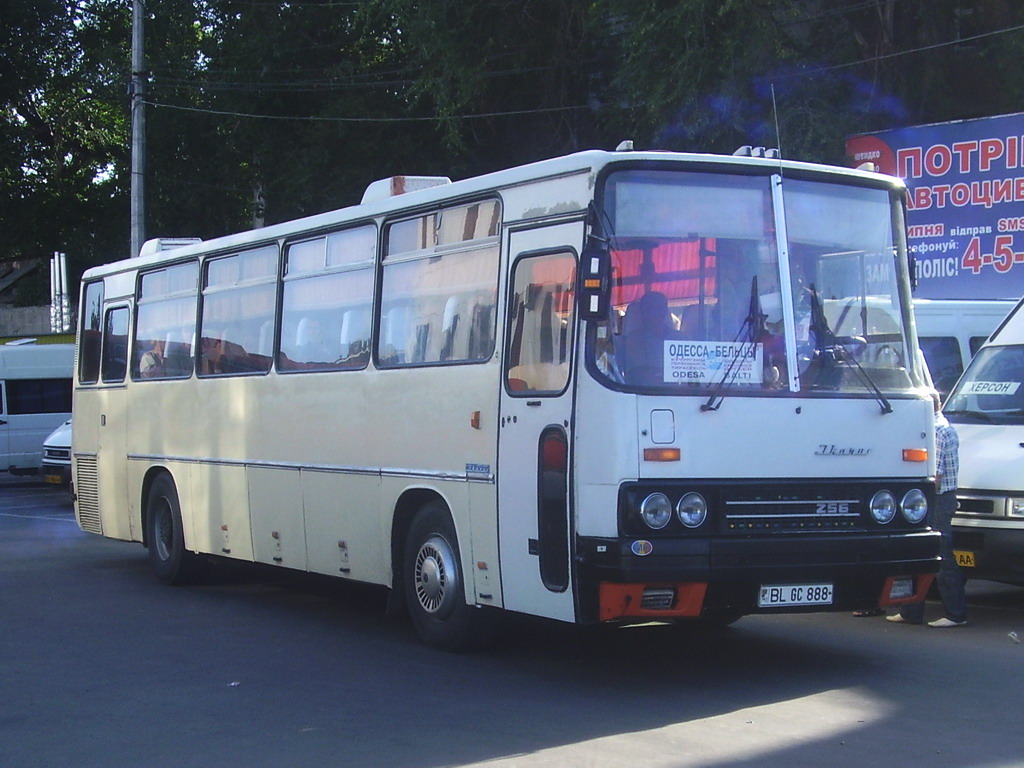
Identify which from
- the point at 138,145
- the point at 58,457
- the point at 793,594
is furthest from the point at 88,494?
the point at 138,145

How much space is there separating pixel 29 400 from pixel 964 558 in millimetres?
21517

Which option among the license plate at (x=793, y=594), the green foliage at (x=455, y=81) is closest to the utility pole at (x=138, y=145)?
the green foliage at (x=455, y=81)

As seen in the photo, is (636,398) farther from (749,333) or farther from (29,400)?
(29,400)

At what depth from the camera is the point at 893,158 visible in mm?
23547

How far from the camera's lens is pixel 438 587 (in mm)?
9492

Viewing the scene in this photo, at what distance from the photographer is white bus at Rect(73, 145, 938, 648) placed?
25.8 ft

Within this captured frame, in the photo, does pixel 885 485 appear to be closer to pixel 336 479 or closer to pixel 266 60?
pixel 336 479

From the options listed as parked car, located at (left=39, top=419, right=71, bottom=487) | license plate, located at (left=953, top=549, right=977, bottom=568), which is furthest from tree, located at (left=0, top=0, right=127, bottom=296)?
license plate, located at (left=953, top=549, right=977, bottom=568)

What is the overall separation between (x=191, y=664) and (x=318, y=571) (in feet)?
6.41

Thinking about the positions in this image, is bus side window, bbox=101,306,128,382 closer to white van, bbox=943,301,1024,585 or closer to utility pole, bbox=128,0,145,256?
white van, bbox=943,301,1024,585

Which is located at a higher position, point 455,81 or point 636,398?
point 455,81

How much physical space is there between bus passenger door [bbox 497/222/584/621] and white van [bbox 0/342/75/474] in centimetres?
2113

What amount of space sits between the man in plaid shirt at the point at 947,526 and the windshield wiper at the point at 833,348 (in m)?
0.83

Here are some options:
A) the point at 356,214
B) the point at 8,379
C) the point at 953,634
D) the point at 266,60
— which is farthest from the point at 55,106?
the point at 953,634
